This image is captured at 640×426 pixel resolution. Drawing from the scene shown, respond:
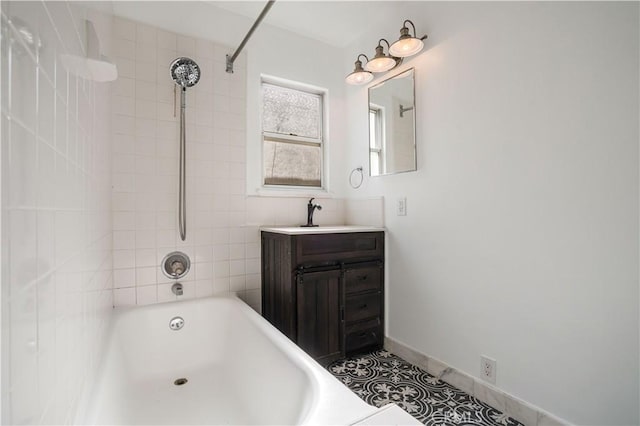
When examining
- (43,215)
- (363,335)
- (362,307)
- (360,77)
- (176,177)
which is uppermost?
(360,77)

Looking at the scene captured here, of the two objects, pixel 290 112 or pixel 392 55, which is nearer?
pixel 392 55

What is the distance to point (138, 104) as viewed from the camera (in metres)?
1.97

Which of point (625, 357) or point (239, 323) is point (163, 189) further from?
point (625, 357)

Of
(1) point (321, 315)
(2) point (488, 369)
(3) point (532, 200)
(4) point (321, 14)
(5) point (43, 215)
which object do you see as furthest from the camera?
(4) point (321, 14)

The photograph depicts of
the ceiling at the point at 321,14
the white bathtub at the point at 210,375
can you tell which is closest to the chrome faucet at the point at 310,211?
the white bathtub at the point at 210,375

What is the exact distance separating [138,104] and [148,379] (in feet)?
5.48

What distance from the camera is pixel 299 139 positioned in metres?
2.61

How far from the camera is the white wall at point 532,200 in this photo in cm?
120

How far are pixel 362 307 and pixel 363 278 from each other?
0.68 ft

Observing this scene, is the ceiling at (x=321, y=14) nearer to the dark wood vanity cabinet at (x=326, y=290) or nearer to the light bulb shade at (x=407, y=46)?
the light bulb shade at (x=407, y=46)

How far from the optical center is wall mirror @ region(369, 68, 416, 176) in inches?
81.8

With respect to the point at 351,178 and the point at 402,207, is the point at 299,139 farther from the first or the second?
the point at 402,207

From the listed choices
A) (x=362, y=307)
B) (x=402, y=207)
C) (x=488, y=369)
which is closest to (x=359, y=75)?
(x=402, y=207)

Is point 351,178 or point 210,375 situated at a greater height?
point 351,178
